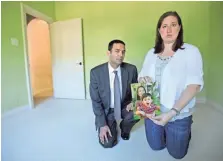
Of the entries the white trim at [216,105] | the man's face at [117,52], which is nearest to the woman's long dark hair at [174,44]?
the man's face at [117,52]

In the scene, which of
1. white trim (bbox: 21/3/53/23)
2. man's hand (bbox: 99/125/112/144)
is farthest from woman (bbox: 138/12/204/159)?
white trim (bbox: 21/3/53/23)

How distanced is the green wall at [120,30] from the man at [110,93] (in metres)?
1.60

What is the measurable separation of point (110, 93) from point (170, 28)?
81 centimetres

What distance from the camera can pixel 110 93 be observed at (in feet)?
5.42

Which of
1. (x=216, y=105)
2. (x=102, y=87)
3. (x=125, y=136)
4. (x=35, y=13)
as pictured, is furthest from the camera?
(x=35, y=13)

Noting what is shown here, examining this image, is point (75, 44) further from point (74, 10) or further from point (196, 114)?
point (196, 114)

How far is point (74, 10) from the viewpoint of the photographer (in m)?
3.59

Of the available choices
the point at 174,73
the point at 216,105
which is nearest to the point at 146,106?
the point at 174,73

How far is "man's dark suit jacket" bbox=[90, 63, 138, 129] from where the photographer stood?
1630 mm

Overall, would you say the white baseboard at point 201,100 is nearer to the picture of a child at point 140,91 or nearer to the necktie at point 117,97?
the necktie at point 117,97

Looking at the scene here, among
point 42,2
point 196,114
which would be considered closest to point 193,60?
point 196,114

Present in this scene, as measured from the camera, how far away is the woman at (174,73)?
1.07m

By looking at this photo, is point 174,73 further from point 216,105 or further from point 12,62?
point 12,62

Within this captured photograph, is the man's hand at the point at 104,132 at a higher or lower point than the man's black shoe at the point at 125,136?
higher
